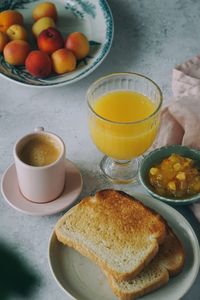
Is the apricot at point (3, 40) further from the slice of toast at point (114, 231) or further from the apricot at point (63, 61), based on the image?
Answer: the slice of toast at point (114, 231)

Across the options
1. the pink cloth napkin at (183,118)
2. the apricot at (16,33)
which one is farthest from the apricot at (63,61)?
the pink cloth napkin at (183,118)

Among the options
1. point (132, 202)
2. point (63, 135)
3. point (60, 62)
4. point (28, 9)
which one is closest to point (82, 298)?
point (132, 202)

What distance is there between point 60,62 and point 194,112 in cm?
32

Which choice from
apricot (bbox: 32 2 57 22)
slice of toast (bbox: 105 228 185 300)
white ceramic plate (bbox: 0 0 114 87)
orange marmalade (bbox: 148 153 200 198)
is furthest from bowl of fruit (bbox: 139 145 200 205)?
apricot (bbox: 32 2 57 22)

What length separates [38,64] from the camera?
1.36 metres

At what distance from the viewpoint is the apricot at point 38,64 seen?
1364mm

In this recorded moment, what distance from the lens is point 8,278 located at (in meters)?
1.04

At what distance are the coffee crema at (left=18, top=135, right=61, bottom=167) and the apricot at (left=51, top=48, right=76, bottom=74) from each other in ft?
0.92

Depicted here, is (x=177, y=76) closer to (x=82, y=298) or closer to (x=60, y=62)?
(x=60, y=62)

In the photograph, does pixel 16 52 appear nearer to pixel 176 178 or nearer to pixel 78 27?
pixel 78 27

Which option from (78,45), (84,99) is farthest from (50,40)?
(84,99)

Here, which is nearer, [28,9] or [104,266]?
[104,266]

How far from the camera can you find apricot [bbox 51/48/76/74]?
54.2 inches

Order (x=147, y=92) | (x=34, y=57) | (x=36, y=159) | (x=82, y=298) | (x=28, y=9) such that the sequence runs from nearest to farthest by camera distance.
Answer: (x=82, y=298) < (x=36, y=159) < (x=147, y=92) < (x=34, y=57) < (x=28, y=9)
